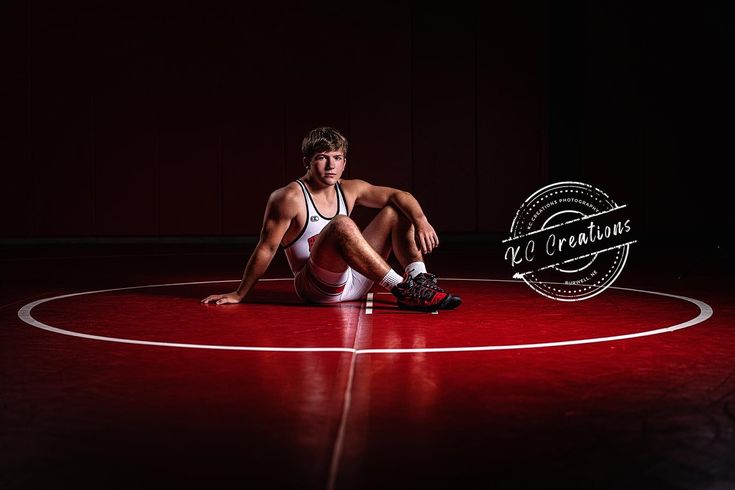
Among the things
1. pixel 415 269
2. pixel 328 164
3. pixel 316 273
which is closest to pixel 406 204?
pixel 415 269

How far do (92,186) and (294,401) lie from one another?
8815 millimetres

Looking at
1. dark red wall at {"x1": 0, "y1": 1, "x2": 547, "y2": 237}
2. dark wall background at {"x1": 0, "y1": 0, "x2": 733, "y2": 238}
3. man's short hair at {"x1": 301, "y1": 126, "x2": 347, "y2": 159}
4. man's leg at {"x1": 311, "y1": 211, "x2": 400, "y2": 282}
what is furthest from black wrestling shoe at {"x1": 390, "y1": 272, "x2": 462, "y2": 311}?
dark red wall at {"x1": 0, "y1": 1, "x2": 547, "y2": 237}

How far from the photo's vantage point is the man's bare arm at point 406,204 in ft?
14.8

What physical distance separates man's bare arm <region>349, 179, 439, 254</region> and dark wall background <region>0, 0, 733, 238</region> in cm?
616

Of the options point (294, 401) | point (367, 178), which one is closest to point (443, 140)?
point (367, 178)

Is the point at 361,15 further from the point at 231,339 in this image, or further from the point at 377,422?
the point at 377,422

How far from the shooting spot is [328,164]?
14.9 feet

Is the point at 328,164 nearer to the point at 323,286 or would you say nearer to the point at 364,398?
the point at 323,286

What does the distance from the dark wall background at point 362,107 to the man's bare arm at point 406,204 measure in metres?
6.16

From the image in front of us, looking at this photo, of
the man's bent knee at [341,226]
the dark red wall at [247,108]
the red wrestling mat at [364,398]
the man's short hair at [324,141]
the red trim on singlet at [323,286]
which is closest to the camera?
the red wrestling mat at [364,398]

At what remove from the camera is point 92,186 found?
10.8 metres

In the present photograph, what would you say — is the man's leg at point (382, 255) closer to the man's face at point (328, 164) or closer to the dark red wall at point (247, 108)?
the man's face at point (328, 164)

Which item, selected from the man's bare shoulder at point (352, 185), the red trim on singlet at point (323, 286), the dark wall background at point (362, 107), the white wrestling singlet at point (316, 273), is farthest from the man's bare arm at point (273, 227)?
the dark wall background at point (362, 107)

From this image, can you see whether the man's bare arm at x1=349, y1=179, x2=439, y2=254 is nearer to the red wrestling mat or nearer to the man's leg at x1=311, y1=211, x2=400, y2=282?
the man's leg at x1=311, y1=211, x2=400, y2=282
